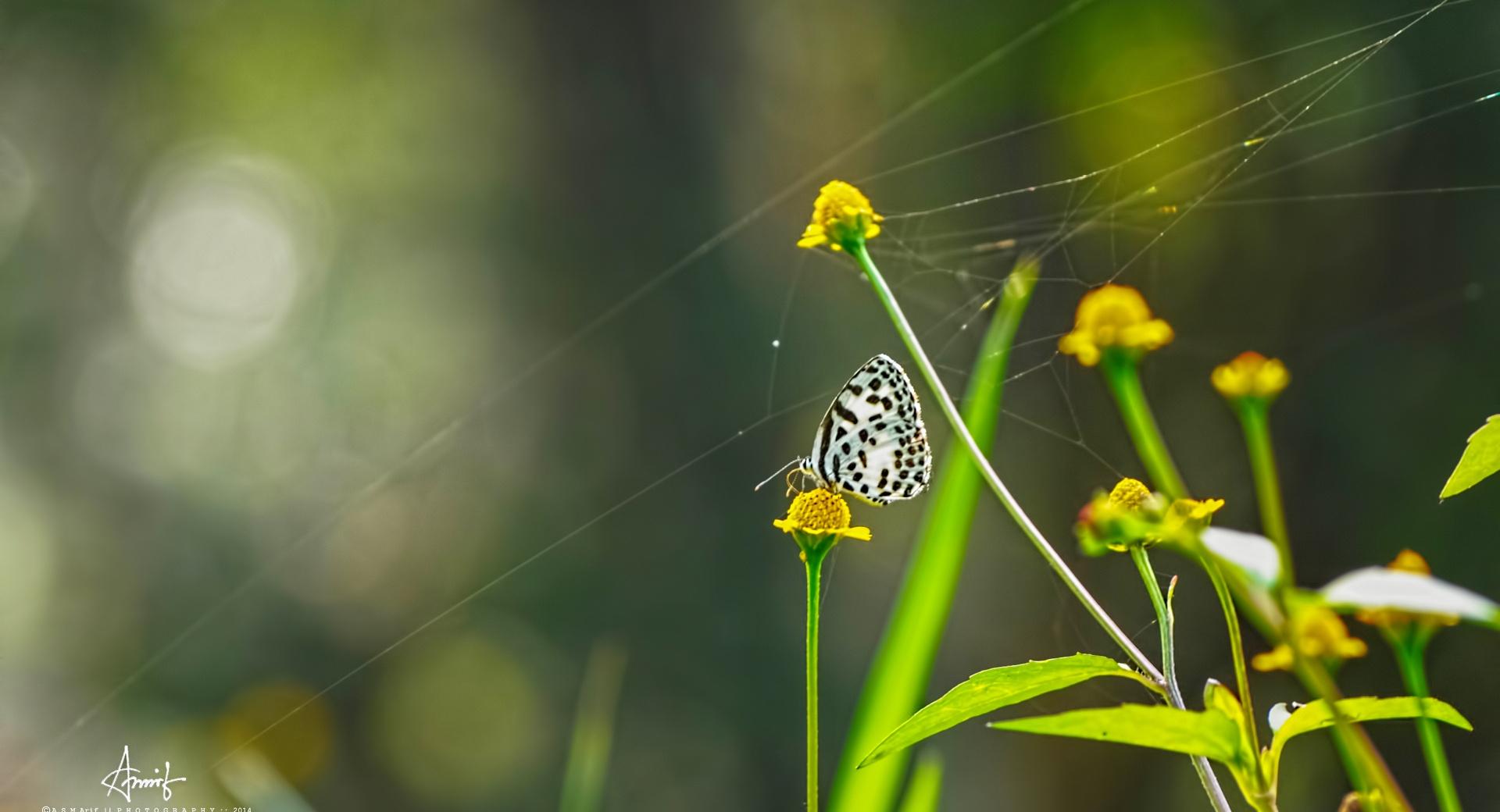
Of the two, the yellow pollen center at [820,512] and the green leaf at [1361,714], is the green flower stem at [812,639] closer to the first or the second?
the yellow pollen center at [820,512]

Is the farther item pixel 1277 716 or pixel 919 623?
pixel 919 623

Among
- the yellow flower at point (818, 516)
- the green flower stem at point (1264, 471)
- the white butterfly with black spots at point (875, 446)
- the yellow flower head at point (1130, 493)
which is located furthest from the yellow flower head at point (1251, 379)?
the white butterfly with black spots at point (875, 446)

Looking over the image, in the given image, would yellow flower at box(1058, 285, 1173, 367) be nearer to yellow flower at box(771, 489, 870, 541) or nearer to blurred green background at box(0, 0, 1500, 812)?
yellow flower at box(771, 489, 870, 541)

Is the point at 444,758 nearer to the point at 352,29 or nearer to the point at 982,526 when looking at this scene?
the point at 982,526

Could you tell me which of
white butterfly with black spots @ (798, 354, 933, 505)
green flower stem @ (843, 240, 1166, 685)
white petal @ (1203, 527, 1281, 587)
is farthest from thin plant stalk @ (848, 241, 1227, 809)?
white butterfly with black spots @ (798, 354, 933, 505)

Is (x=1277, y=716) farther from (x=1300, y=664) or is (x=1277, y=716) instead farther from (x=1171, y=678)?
(x=1300, y=664)

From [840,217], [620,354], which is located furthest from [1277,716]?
[620,354]
